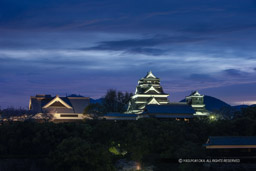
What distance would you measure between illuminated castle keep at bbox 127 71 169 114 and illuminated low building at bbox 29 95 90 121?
37.1ft

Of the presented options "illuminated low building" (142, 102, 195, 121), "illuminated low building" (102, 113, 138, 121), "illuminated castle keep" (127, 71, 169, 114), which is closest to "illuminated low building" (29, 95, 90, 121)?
"illuminated low building" (102, 113, 138, 121)

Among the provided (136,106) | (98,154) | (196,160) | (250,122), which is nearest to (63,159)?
(98,154)

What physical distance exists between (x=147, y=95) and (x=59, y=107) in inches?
701

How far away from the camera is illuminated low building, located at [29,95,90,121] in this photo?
189 ft

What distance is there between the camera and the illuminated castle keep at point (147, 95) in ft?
223

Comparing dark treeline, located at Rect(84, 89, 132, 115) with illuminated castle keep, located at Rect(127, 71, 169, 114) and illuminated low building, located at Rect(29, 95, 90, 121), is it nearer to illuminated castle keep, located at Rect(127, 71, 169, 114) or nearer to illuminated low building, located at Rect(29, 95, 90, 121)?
illuminated castle keep, located at Rect(127, 71, 169, 114)

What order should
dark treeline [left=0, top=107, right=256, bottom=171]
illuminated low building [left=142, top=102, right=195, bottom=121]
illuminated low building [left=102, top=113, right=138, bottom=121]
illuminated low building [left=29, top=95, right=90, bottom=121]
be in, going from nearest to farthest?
dark treeline [left=0, top=107, right=256, bottom=171] → illuminated low building [left=29, top=95, right=90, bottom=121] → illuminated low building [left=102, top=113, right=138, bottom=121] → illuminated low building [left=142, top=102, right=195, bottom=121]

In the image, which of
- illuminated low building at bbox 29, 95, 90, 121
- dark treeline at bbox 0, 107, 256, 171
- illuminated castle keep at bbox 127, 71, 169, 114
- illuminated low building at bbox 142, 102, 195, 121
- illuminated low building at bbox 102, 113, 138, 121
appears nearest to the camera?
dark treeline at bbox 0, 107, 256, 171

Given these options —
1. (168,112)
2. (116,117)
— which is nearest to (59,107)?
(116,117)

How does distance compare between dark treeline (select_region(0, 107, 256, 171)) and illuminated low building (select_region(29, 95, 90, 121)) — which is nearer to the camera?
dark treeline (select_region(0, 107, 256, 171))

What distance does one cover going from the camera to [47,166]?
40.7 m

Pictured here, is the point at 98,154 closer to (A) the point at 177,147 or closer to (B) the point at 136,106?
(A) the point at 177,147

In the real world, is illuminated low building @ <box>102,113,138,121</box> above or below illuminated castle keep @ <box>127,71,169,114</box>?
below

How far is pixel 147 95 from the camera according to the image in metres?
71.1
